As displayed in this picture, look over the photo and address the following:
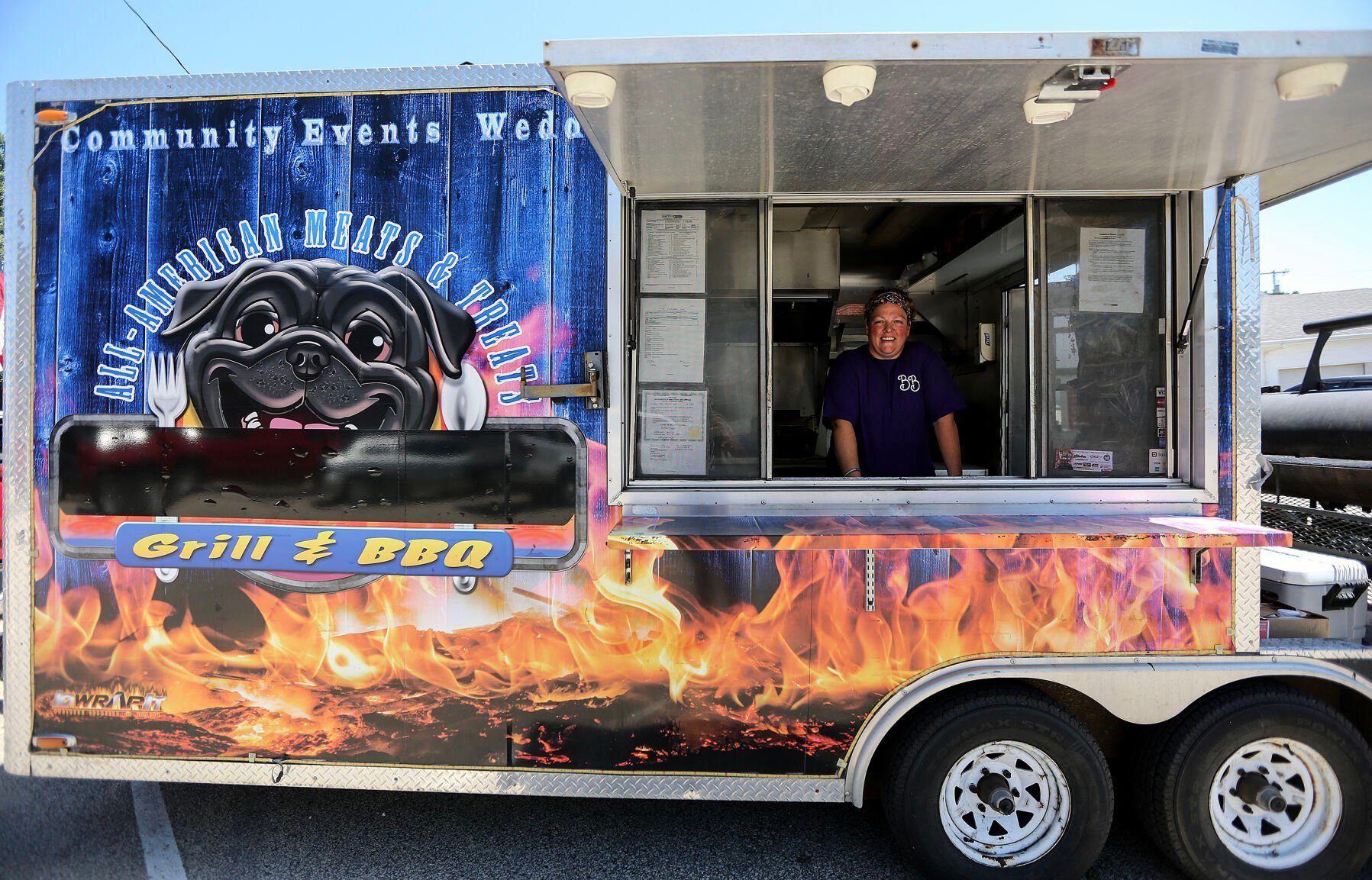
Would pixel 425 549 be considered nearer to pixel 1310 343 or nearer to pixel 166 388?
pixel 166 388

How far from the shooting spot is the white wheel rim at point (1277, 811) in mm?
2742

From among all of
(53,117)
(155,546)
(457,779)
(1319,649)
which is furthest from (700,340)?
(53,117)

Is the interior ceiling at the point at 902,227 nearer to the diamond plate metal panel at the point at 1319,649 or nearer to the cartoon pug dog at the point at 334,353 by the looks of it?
the cartoon pug dog at the point at 334,353

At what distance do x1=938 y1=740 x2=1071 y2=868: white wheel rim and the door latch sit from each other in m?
1.93

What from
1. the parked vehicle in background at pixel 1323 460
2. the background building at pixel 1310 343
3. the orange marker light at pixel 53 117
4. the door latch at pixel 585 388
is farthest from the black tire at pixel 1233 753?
the background building at pixel 1310 343

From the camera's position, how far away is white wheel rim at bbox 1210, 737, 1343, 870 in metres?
2.74

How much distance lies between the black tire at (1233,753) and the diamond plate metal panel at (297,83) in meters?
3.48

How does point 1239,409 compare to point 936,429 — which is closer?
point 1239,409

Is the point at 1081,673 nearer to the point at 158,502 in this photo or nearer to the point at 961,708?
the point at 961,708

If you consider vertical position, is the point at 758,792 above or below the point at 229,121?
below

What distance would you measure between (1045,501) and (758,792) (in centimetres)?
162

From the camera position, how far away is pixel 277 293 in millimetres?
2908

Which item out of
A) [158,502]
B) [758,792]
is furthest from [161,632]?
[758,792]

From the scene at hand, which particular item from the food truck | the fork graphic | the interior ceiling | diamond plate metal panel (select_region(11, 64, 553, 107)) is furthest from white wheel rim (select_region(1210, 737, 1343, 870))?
the fork graphic
